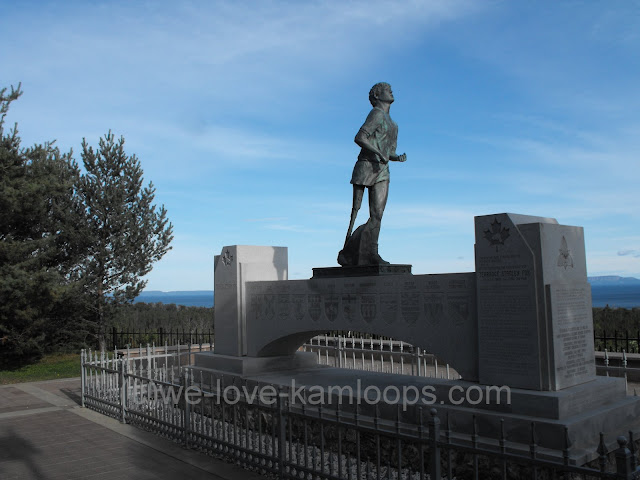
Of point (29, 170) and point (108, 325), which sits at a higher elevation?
point (29, 170)

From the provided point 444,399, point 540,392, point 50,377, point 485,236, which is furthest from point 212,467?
point 50,377

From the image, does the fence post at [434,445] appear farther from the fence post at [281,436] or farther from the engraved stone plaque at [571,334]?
the engraved stone plaque at [571,334]

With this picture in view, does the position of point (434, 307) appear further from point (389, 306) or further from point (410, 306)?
point (389, 306)

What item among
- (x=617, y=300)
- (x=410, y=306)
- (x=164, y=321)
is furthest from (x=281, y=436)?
(x=617, y=300)

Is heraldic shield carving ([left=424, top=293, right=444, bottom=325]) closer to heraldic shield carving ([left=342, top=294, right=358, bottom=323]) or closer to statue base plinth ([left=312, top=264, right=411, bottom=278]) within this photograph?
statue base plinth ([left=312, top=264, right=411, bottom=278])

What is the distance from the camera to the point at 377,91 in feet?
30.2

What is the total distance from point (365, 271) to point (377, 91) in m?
3.10

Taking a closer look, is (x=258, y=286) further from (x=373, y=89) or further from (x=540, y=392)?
(x=540, y=392)

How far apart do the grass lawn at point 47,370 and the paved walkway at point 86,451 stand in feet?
14.4

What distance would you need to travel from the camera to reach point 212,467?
6324mm

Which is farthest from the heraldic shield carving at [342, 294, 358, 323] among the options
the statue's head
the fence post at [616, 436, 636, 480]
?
the fence post at [616, 436, 636, 480]

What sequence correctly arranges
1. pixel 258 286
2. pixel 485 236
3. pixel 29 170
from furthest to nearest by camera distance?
pixel 29 170, pixel 258 286, pixel 485 236

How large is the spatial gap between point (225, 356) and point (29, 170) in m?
9.15

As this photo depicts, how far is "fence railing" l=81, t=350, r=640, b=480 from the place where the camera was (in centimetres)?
410
